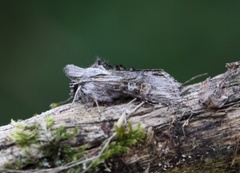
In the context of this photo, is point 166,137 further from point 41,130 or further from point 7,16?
point 7,16

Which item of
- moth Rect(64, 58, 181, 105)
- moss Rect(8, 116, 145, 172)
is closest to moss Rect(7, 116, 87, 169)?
moss Rect(8, 116, 145, 172)

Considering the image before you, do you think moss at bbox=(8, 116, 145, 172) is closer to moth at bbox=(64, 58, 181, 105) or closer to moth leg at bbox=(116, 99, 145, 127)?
moth leg at bbox=(116, 99, 145, 127)

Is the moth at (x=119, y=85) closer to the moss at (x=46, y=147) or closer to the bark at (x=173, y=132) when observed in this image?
the bark at (x=173, y=132)

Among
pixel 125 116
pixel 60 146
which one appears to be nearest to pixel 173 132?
pixel 125 116

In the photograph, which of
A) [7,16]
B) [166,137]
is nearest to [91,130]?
[166,137]

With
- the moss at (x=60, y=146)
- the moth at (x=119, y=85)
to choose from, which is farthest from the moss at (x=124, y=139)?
the moth at (x=119, y=85)
